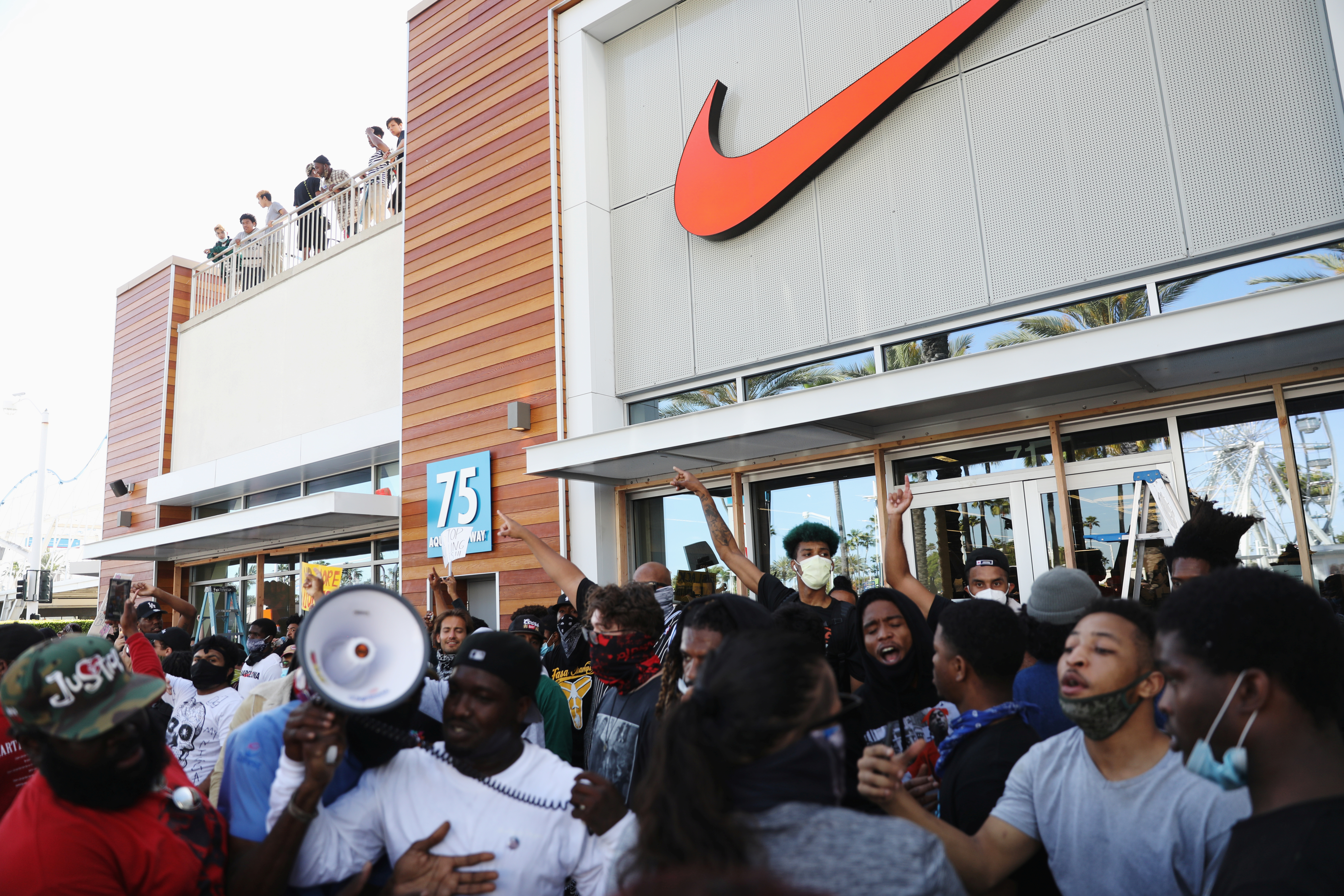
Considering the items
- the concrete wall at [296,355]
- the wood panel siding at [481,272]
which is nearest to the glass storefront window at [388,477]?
the concrete wall at [296,355]

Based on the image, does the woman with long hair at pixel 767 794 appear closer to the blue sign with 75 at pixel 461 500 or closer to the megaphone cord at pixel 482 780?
the megaphone cord at pixel 482 780

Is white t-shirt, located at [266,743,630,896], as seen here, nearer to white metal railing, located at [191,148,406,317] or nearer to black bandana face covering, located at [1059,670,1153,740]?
black bandana face covering, located at [1059,670,1153,740]

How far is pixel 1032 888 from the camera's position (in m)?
2.47

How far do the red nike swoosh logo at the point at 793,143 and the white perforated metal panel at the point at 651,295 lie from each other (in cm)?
40

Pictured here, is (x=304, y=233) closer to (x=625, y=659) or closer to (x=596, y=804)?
(x=625, y=659)

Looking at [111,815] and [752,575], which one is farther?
[752,575]

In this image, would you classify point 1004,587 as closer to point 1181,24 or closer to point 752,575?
point 752,575

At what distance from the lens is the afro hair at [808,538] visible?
4871mm

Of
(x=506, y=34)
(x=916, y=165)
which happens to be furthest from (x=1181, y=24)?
(x=506, y=34)

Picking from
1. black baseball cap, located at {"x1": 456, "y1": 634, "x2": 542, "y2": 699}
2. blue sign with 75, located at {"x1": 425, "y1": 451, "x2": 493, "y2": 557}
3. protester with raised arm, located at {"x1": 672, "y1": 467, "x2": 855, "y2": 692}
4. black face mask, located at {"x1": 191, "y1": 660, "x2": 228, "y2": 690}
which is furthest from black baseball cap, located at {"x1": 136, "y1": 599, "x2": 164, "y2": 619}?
black baseball cap, located at {"x1": 456, "y1": 634, "x2": 542, "y2": 699}

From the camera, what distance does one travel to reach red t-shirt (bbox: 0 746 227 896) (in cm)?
198

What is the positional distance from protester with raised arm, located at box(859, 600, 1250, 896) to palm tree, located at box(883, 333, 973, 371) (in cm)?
584

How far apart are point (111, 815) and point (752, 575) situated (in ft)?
10.9

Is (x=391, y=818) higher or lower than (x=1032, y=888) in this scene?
higher
